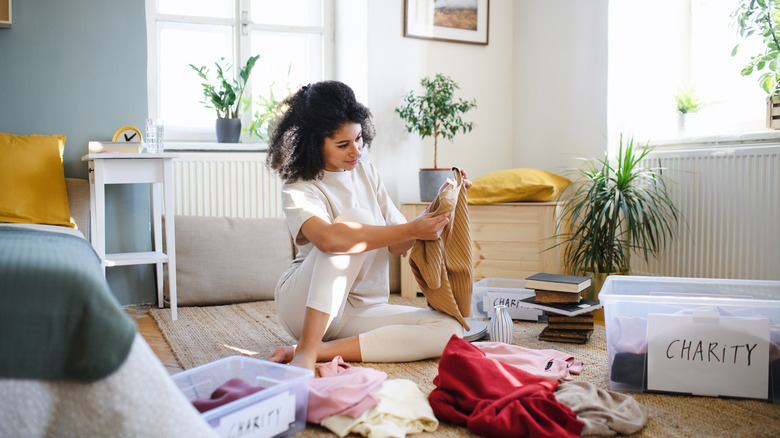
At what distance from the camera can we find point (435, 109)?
331 centimetres

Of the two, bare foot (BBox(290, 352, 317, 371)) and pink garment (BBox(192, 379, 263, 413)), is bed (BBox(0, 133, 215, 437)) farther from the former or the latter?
bare foot (BBox(290, 352, 317, 371))

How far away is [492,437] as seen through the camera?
1.40 m

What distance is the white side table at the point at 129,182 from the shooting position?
261 cm

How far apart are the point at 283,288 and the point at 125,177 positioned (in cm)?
109

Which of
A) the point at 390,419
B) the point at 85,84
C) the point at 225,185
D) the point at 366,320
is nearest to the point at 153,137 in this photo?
the point at 85,84

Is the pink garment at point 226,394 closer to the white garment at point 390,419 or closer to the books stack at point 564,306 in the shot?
the white garment at point 390,419

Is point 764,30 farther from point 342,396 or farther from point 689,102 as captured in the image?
point 342,396

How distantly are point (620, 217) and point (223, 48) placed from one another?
2351mm

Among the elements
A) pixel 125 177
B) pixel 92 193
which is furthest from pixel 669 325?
pixel 92 193

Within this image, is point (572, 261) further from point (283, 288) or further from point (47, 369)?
point (47, 369)

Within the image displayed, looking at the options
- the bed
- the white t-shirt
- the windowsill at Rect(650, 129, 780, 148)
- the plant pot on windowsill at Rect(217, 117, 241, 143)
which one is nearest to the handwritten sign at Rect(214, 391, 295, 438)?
the bed

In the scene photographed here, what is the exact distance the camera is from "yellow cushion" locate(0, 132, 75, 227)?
259cm

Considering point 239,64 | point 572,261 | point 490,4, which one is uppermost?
point 490,4

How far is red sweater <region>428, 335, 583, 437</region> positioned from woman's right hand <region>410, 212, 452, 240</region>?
1.15 feet
